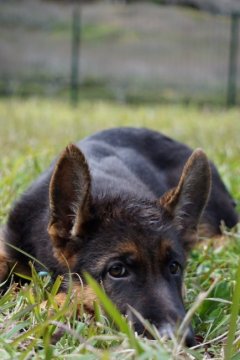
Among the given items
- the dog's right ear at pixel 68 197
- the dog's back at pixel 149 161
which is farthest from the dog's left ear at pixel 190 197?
the dog's back at pixel 149 161

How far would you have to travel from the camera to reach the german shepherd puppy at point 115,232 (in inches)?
136

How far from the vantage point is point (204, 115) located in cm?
1588

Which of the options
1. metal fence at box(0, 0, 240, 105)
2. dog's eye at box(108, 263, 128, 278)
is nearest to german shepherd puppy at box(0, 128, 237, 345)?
dog's eye at box(108, 263, 128, 278)

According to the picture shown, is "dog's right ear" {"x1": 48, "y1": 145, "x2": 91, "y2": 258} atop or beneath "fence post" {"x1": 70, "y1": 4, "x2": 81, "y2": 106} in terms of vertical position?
atop

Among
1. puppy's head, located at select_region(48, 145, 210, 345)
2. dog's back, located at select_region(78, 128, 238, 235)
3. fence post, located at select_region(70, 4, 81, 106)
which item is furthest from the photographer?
fence post, located at select_region(70, 4, 81, 106)

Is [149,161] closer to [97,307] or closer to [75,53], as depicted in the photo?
[97,307]

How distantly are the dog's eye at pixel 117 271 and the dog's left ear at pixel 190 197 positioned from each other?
1.98 ft

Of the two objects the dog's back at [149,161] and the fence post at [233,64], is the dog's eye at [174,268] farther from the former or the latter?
the fence post at [233,64]

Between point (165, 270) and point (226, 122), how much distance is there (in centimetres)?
1066

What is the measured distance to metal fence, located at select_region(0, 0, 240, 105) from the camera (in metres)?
22.3

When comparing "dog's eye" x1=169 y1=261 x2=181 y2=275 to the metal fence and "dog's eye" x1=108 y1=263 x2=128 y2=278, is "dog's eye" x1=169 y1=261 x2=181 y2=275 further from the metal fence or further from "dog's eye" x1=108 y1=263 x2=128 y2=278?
the metal fence

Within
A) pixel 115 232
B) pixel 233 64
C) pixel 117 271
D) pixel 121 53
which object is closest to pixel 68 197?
pixel 115 232

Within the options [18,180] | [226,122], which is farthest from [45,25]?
[18,180]

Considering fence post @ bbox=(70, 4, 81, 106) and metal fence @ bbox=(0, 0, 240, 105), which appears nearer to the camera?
fence post @ bbox=(70, 4, 81, 106)
